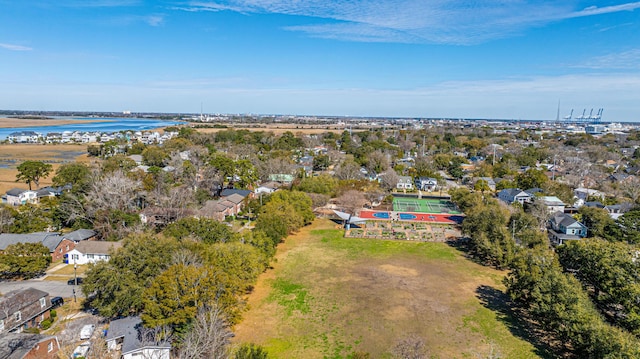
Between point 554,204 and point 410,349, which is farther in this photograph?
point 554,204

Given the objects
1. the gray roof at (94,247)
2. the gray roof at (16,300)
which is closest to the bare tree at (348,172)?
the gray roof at (94,247)

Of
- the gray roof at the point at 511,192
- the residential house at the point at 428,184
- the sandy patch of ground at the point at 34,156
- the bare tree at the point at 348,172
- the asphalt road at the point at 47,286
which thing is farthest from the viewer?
the residential house at the point at 428,184

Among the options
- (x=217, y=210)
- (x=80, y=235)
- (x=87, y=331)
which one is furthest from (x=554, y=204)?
(x=80, y=235)

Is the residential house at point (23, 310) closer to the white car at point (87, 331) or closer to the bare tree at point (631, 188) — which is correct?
the white car at point (87, 331)

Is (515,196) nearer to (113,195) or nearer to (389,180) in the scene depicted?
A: (389,180)

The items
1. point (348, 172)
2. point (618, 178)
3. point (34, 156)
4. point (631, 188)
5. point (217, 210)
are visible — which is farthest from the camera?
point (34, 156)

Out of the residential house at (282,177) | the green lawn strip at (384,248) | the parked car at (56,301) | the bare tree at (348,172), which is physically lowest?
the green lawn strip at (384,248)

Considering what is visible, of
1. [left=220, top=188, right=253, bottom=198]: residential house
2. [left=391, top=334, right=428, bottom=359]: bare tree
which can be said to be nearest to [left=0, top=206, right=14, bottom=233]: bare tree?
[left=220, top=188, right=253, bottom=198]: residential house
